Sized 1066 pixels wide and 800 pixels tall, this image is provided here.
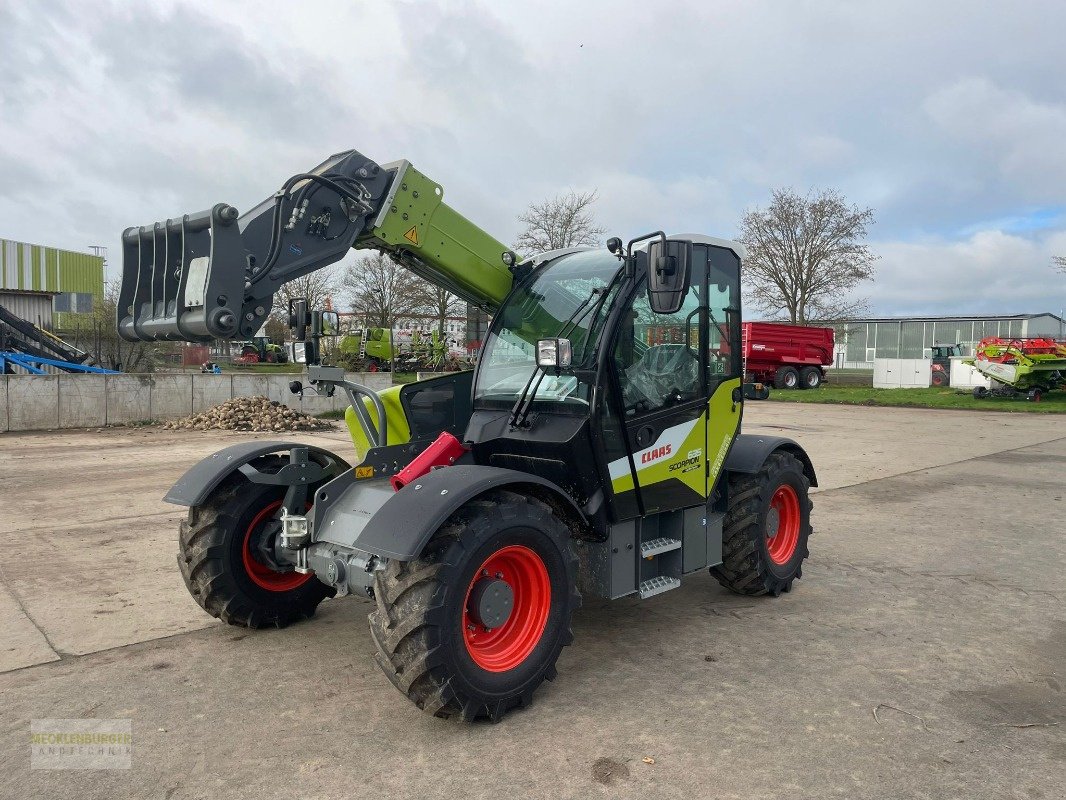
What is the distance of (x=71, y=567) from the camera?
6.14m

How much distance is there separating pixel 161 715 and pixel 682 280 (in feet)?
10.5

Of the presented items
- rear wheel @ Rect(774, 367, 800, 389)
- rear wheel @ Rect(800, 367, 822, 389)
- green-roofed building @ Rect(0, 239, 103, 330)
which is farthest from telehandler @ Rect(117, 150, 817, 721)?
green-roofed building @ Rect(0, 239, 103, 330)

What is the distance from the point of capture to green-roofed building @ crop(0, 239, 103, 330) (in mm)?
41562

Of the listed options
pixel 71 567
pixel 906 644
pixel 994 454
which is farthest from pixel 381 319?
pixel 906 644

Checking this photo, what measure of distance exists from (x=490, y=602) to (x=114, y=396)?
1646cm

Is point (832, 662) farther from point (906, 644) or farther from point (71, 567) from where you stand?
point (71, 567)

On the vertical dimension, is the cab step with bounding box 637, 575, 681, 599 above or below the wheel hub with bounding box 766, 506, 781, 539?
below

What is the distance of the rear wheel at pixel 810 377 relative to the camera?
3228cm

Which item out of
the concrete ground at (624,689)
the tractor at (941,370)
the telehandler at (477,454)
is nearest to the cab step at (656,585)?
the telehandler at (477,454)

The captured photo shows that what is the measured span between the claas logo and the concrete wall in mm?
12862

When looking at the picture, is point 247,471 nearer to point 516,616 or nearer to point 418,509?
point 418,509

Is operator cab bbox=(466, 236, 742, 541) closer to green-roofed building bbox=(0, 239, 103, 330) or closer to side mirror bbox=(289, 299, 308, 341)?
side mirror bbox=(289, 299, 308, 341)

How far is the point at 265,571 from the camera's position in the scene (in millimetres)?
4805

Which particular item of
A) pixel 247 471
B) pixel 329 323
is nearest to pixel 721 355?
pixel 329 323
